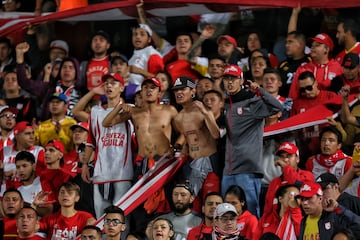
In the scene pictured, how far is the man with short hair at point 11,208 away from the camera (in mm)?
15758

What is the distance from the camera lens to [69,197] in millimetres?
15344

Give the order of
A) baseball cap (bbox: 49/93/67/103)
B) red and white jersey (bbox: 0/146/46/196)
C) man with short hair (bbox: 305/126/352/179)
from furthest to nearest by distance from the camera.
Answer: baseball cap (bbox: 49/93/67/103) < red and white jersey (bbox: 0/146/46/196) < man with short hair (bbox: 305/126/352/179)

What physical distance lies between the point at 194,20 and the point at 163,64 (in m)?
1.43

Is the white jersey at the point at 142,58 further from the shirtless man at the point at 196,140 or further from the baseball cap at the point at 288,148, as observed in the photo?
the baseball cap at the point at 288,148

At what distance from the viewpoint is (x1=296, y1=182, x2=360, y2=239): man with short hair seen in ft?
44.1

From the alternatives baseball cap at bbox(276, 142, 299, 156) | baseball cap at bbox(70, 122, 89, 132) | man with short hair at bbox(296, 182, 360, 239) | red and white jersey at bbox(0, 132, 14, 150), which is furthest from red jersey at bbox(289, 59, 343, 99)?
red and white jersey at bbox(0, 132, 14, 150)

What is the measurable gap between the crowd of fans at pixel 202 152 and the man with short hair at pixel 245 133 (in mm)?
13

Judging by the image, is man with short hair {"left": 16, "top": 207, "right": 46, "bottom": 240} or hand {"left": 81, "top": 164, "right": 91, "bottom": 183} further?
hand {"left": 81, "top": 164, "right": 91, "bottom": 183}

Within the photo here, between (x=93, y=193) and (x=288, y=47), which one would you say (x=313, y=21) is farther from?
(x=93, y=193)

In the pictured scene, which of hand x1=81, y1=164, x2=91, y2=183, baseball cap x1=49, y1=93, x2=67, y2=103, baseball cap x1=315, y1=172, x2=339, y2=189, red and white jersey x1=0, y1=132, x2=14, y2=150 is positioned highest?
baseball cap x1=49, y1=93, x2=67, y2=103

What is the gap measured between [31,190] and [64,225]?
3.74 ft

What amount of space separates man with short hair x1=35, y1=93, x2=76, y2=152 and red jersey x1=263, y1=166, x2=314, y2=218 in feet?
11.6

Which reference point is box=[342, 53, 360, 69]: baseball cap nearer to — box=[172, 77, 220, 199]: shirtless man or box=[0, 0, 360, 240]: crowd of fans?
box=[0, 0, 360, 240]: crowd of fans

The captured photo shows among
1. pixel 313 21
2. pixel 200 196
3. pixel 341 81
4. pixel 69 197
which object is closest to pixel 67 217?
pixel 69 197
